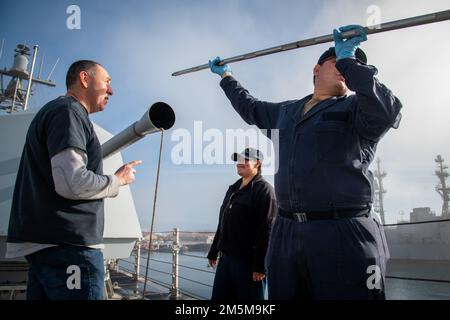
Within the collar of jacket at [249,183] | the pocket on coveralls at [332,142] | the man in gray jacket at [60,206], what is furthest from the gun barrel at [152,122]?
the collar of jacket at [249,183]

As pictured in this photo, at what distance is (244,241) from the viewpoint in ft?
9.22

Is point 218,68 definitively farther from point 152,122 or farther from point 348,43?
point 348,43

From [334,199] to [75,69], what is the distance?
5.23 ft

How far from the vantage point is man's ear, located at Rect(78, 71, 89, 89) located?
1.74 m

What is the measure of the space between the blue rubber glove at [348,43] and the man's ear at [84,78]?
141cm

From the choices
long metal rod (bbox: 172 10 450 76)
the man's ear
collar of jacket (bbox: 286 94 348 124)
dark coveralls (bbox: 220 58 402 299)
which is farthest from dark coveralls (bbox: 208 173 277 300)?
the man's ear

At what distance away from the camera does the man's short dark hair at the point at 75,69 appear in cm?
174

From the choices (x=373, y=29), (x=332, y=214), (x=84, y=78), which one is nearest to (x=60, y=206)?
(x=84, y=78)

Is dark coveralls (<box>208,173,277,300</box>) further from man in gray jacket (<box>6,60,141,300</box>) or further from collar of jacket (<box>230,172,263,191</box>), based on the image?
man in gray jacket (<box>6,60,141,300</box>)

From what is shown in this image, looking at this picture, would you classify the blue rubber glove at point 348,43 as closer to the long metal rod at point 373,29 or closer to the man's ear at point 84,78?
the long metal rod at point 373,29
